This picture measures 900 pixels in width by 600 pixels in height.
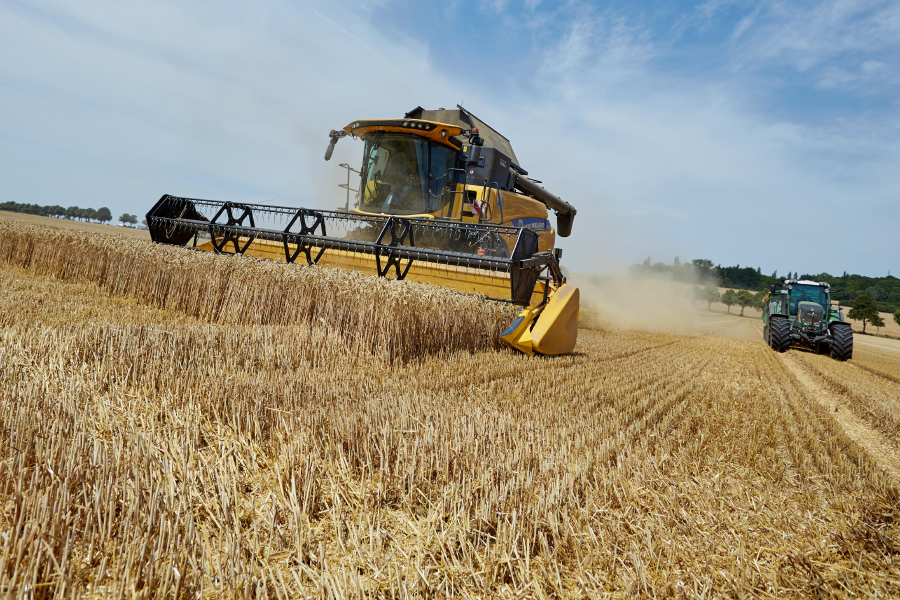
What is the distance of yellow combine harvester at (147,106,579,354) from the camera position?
18.6 feet

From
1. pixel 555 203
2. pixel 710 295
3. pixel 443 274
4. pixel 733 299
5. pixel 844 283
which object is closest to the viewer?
pixel 443 274

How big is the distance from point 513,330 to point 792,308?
467 inches

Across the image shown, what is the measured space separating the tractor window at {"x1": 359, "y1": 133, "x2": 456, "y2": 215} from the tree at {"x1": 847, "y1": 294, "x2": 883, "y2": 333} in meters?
49.0

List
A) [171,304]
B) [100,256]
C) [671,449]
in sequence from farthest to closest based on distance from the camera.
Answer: [100,256]
[171,304]
[671,449]

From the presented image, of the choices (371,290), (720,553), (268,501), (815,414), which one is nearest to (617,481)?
(720,553)

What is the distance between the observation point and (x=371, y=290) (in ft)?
15.4

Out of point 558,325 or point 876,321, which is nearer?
point 558,325

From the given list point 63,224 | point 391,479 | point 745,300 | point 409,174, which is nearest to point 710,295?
point 745,300

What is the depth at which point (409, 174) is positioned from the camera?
7641mm

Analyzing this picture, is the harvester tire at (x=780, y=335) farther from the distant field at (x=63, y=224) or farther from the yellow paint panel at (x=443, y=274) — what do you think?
the distant field at (x=63, y=224)

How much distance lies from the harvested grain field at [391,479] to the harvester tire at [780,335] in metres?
9.30

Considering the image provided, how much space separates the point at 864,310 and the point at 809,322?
1580 inches

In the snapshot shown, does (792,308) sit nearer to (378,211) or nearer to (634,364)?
(634,364)

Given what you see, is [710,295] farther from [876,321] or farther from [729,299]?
[876,321]
